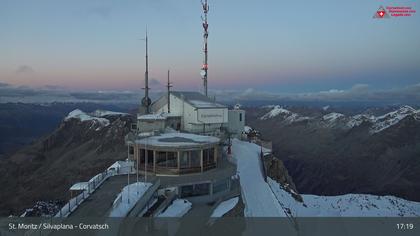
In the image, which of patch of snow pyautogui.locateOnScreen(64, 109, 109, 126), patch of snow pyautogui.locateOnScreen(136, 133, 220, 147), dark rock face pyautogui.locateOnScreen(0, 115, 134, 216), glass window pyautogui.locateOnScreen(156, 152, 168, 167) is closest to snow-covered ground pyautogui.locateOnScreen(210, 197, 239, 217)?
patch of snow pyautogui.locateOnScreen(136, 133, 220, 147)

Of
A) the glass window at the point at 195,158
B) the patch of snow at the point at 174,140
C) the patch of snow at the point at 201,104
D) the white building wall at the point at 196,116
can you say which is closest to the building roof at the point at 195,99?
the patch of snow at the point at 201,104

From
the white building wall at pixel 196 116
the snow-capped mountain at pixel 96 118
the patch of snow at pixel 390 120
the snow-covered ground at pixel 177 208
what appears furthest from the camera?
the patch of snow at pixel 390 120

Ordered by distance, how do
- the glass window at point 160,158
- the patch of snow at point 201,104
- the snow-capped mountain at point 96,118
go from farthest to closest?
the snow-capped mountain at point 96,118, the patch of snow at point 201,104, the glass window at point 160,158

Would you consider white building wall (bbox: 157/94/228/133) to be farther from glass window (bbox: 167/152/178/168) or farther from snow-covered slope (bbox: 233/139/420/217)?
glass window (bbox: 167/152/178/168)

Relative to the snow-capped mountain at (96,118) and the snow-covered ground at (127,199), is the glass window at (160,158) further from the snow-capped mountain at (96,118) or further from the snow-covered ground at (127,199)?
the snow-capped mountain at (96,118)

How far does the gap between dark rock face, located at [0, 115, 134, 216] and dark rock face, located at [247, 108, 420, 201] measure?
213 feet

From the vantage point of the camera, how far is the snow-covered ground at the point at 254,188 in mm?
27969

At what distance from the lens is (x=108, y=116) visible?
342 feet

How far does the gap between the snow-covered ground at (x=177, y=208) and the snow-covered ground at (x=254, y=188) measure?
17.7 feet

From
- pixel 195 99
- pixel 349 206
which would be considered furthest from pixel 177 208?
pixel 349 206

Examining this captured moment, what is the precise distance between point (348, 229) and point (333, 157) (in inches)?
4951

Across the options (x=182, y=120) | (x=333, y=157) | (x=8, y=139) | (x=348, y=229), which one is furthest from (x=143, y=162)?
(x=8, y=139)

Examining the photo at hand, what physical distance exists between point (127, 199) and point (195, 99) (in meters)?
26.4

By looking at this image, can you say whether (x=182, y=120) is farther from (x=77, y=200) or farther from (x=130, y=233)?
(x=130, y=233)
